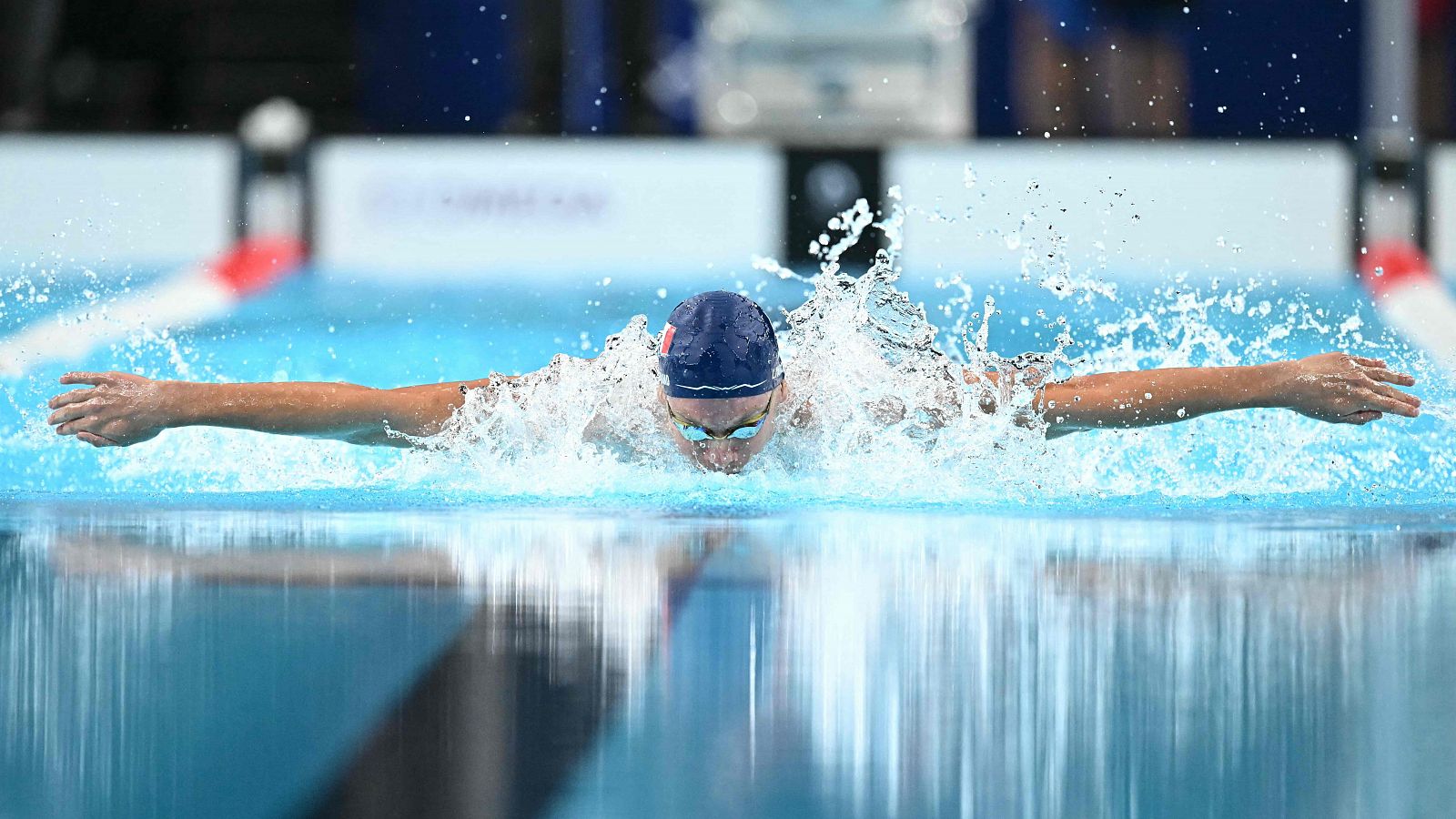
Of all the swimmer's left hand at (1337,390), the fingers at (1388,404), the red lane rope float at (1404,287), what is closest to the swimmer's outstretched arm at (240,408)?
the swimmer's left hand at (1337,390)

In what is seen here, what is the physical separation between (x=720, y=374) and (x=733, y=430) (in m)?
0.13

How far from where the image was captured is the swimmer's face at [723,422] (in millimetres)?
2553

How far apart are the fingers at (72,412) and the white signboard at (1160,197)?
9.37 ft

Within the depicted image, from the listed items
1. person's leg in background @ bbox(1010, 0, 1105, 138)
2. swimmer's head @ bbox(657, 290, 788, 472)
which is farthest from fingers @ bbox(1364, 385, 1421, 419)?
person's leg in background @ bbox(1010, 0, 1105, 138)

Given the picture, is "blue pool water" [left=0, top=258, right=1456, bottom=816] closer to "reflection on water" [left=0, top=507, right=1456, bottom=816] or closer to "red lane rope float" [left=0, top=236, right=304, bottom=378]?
"reflection on water" [left=0, top=507, right=1456, bottom=816]

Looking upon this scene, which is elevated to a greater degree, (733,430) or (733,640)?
(733,430)

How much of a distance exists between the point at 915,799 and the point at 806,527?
1203 millimetres

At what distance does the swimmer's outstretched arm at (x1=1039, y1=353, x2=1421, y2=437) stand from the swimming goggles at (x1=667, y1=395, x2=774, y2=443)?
1.77ft

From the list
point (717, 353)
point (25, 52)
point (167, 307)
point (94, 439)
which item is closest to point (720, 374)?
point (717, 353)

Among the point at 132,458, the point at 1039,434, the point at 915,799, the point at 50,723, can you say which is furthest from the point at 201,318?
the point at 915,799

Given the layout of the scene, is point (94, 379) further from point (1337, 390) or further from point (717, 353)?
point (1337, 390)

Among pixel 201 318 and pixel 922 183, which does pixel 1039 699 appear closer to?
pixel 922 183

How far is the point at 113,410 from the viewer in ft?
8.76

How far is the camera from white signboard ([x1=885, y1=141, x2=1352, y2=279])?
190 inches
